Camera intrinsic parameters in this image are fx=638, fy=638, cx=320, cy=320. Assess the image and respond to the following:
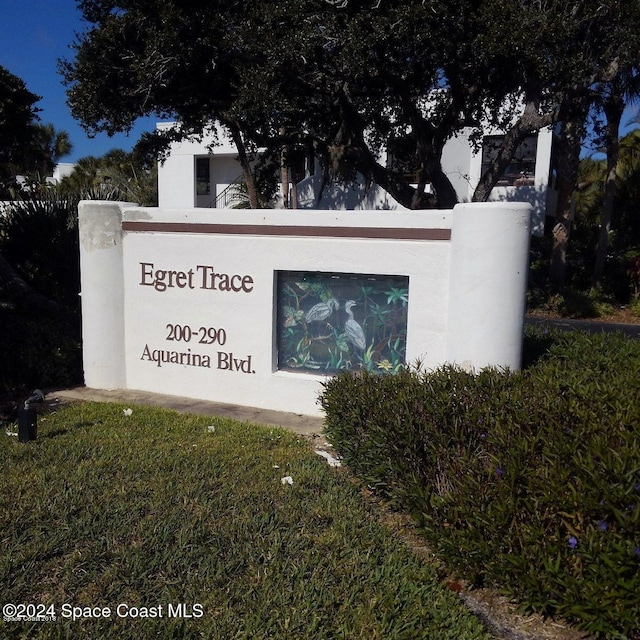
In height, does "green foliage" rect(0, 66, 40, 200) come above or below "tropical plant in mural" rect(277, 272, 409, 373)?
above

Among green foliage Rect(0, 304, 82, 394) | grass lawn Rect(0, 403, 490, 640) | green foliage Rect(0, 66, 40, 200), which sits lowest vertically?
grass lawn Rect(0, 403, 490, 640)

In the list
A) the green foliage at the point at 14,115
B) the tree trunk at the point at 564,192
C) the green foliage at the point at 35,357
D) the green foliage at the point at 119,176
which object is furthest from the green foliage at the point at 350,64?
the green foliage at the point at 119,176

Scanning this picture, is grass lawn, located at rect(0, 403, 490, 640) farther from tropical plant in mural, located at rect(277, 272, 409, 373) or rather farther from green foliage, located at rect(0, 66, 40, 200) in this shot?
green foliage, located at rect(0, 66, 40, 200)

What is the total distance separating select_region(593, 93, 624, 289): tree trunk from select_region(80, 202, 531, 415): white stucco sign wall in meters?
13.7

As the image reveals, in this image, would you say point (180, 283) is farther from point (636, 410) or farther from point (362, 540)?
point (636, 410)

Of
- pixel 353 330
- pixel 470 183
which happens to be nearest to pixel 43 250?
pixel 353 330

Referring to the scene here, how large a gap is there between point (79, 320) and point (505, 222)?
6020 millimetres

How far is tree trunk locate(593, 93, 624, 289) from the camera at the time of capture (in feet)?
56.4

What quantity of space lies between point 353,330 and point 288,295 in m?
0.78

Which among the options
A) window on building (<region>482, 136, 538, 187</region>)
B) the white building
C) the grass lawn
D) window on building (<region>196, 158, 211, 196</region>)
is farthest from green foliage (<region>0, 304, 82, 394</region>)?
window on building (<region>196, 158, 211, 196</region>)

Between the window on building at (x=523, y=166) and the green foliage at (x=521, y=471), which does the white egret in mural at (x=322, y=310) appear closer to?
the green foliage at (x=521, y=471)

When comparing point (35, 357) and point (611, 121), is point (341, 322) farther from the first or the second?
point (611, 121)

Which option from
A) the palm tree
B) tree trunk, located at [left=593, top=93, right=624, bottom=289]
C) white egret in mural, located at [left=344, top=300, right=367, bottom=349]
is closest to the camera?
white egret in mural, located at [left=344, top=300, right=367, bottom=349]

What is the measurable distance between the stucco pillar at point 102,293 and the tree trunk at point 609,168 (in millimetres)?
14503
